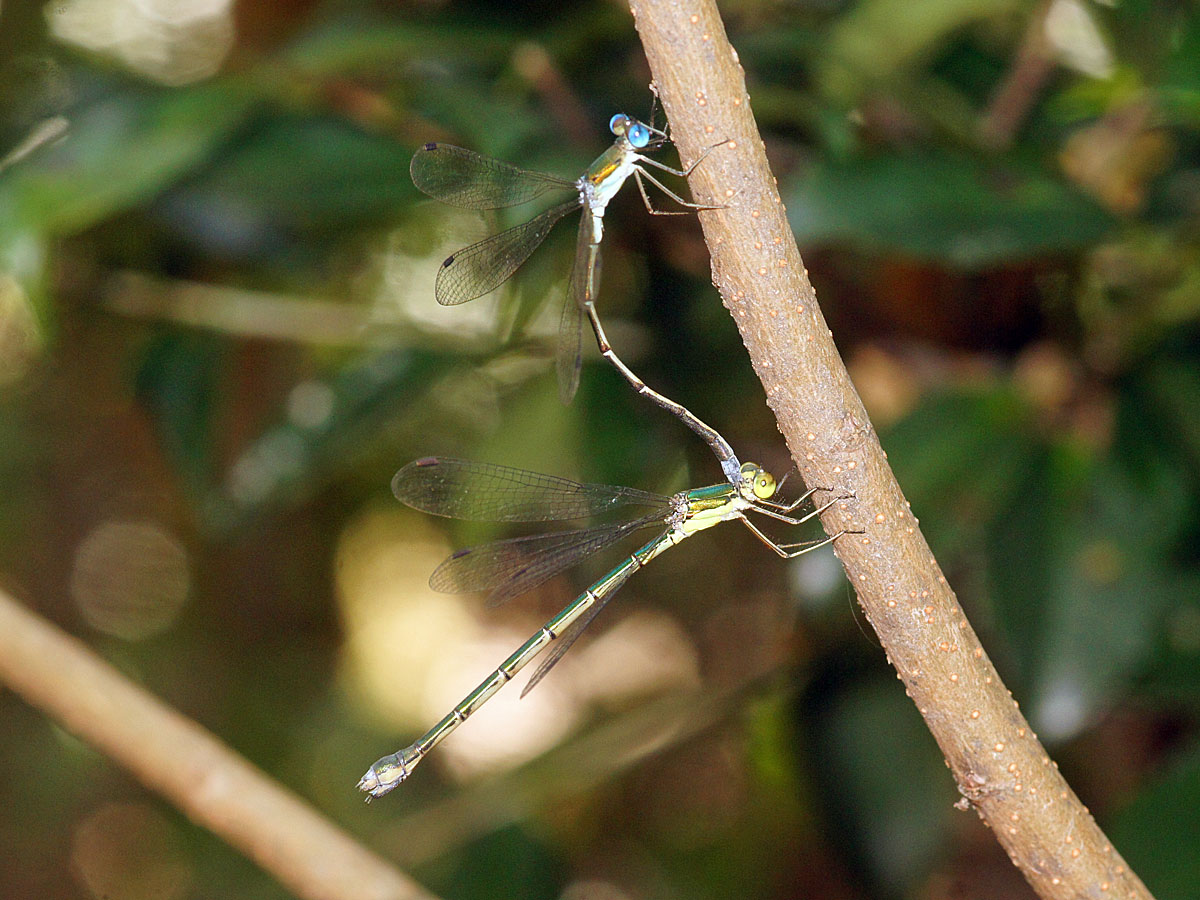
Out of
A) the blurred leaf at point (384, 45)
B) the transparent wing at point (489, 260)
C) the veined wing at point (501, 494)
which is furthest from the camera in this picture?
the blurred leaf at point (384, 45)

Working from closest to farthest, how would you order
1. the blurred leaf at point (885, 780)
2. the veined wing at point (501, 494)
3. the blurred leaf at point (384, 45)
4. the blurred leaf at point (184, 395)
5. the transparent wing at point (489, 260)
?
the transparent wing at point (489, 260) → the veined wing at point (501, 494) → the blurred leaf at point (384, 45) → the blurred leaf at point (885, 780) → the blurred leaf at point (184, 395)

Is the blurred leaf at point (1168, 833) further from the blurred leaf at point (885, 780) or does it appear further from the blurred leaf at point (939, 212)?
the blurred leaf at point (939, 212)

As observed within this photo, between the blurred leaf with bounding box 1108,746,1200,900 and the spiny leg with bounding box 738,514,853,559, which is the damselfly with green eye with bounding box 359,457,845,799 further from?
the blurred leaf with bounding box 1108,746,1200,900

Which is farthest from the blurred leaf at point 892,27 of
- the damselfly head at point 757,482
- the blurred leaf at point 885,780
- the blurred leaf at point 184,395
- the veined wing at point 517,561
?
the blurred leaf at point 184,395

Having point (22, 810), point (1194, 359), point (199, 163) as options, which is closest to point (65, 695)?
point (199, 163)

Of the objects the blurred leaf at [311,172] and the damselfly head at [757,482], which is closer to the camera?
the damselfly head at [757,482]

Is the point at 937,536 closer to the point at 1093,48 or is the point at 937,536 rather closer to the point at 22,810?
the point at 1093,48

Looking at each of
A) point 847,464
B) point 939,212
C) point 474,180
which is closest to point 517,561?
point 474,180
